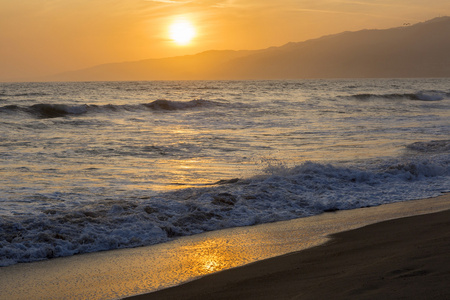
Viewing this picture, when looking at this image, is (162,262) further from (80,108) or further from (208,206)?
(80,108)

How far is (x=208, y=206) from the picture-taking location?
304 inches

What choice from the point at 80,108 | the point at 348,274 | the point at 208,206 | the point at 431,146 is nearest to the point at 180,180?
the point at 208,206

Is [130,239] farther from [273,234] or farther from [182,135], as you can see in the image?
[182,135]

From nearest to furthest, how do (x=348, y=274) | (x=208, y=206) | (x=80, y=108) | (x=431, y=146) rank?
(x=348, y=274) → (x=208, y=206) → (x=431, y=146) → (x=80, y=108)

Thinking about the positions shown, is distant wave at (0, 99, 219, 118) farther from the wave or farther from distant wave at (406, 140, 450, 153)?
the wave

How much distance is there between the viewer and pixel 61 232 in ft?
20.7

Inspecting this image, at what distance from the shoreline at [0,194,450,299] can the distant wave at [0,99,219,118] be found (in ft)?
82.9

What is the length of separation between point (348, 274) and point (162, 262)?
201 centimetres

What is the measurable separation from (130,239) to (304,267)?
2403mm

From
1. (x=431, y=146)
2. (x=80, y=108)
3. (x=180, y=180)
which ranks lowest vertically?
(x=431, y=146)

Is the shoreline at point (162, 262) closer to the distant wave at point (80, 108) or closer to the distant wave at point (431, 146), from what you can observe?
the distant wave at point (431, 146)

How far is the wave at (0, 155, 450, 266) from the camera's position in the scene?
242 inches

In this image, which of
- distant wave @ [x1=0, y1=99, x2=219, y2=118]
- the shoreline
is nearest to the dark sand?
the shoreline

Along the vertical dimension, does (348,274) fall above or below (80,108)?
below
